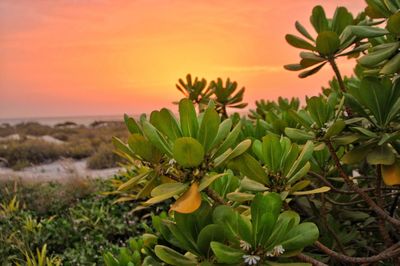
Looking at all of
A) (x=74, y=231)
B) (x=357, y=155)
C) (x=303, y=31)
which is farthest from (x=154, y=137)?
(x=74, y=231)

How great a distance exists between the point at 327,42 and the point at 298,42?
15cm

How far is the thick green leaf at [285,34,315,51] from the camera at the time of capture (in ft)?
5.51

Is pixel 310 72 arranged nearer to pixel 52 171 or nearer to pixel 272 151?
pixel 272 151

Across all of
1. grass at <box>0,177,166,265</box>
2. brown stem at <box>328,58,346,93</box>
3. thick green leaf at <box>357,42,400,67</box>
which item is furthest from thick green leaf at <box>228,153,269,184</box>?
grass at <box>0,177,166,265</box>

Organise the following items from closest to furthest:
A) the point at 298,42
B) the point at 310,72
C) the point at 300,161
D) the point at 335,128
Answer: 1. the point at 300,161
2. the point at 335,128
3. the point at 298,42
4. the point at 310,72

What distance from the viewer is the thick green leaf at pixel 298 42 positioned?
168cm

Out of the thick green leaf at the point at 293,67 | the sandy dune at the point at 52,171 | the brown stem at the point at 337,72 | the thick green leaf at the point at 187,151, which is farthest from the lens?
the sandy dune at the point at 52,171

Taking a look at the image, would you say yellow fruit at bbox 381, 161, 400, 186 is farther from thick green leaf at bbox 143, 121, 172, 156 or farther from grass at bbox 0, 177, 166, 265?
grass at bbox 0, 177, 166, 265

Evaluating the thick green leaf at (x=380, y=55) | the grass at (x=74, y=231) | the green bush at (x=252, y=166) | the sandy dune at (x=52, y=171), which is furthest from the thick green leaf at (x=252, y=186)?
the sandy dune at (x=52, y=171)

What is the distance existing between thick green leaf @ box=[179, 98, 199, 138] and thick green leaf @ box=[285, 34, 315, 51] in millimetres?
763

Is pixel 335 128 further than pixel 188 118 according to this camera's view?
Yes

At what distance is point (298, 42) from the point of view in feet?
5.57

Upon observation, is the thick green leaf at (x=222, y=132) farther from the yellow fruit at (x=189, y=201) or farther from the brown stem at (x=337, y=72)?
the brown stem at (x=337, y=72)

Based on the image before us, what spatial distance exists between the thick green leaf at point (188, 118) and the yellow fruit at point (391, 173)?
2.03ft
